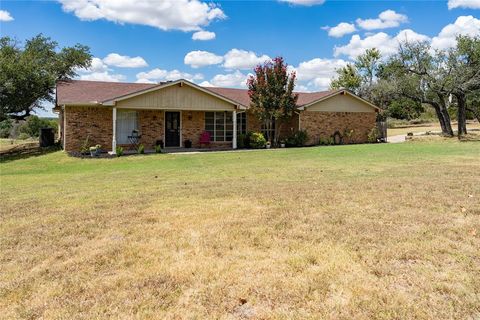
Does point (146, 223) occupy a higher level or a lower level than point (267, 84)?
lower

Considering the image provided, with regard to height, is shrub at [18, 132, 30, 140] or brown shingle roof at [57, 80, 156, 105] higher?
brown shingle roof at [57, 80, 156, 105]

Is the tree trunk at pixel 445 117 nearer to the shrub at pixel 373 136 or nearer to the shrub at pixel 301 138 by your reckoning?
the shrub at pixel 373 136

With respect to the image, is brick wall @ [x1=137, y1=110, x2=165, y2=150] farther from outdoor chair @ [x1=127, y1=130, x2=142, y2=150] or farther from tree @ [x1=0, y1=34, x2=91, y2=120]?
tree @ [x1=0, y1=34, x2=91, y2=120]

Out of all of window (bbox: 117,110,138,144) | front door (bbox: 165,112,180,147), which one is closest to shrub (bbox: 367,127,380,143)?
front door (bbox: 165,112,180,147)

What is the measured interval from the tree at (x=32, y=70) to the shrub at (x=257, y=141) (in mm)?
11848

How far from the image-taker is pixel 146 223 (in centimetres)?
544

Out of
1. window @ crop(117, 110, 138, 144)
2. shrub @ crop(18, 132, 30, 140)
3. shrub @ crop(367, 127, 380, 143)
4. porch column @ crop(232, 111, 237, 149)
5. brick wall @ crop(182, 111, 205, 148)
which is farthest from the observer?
shrub @ crop(18, 132, 30, 140)

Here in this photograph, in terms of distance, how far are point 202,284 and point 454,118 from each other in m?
59.6

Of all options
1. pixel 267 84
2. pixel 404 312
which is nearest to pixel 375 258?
pixel 404 312

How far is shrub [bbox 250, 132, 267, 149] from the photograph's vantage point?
859 inches

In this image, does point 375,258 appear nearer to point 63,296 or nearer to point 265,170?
point 63,296

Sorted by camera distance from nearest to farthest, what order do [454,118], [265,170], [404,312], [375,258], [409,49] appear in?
1. [404,312]
2. [375,258]
3. [265,170]
4. [409,49]
5. [454,118]

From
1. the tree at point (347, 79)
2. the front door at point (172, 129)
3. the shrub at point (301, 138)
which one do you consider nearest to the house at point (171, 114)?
the front door at point (172, 129)

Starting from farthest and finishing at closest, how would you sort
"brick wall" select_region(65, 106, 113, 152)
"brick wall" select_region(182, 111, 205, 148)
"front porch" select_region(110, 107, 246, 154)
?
"brick wall" select_region(182, 111, 205, 148) → "front porch" select_region(110, 107, 246, 154) → "brick wall" select_region(65, 106, 113, 152)
